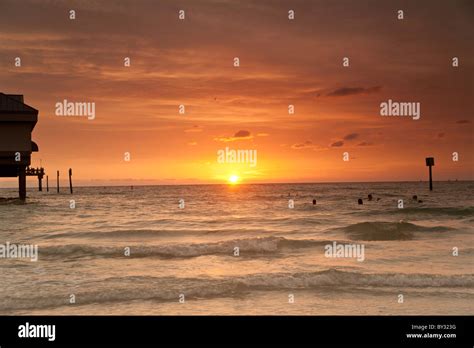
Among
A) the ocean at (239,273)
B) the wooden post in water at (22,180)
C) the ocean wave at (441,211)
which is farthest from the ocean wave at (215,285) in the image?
the wooden post in water at (22,180)

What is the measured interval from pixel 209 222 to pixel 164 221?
9.40 feet

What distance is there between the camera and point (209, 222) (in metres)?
30.9

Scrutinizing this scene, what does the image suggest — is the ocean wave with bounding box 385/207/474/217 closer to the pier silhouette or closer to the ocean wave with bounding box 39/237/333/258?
the ocean wave with bounding box 39/237/333/258

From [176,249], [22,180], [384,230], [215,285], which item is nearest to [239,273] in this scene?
[215,285]

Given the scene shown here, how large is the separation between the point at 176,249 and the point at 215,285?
6.98 meters

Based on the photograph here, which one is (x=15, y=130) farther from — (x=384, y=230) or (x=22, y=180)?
(x=384, y=230)

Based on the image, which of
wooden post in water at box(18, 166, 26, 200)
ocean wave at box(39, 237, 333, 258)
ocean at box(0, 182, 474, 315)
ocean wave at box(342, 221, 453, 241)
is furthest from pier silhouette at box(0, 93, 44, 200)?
ocean wave at box(342, 221, 453, 241)

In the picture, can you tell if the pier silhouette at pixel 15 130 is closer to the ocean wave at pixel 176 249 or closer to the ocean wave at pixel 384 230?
the ocean wave at pixel 176 249

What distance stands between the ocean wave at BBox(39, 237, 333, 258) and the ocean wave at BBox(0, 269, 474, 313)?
4.96 metres

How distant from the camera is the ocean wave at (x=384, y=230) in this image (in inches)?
949

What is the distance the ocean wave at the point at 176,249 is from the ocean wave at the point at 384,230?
5.04m
